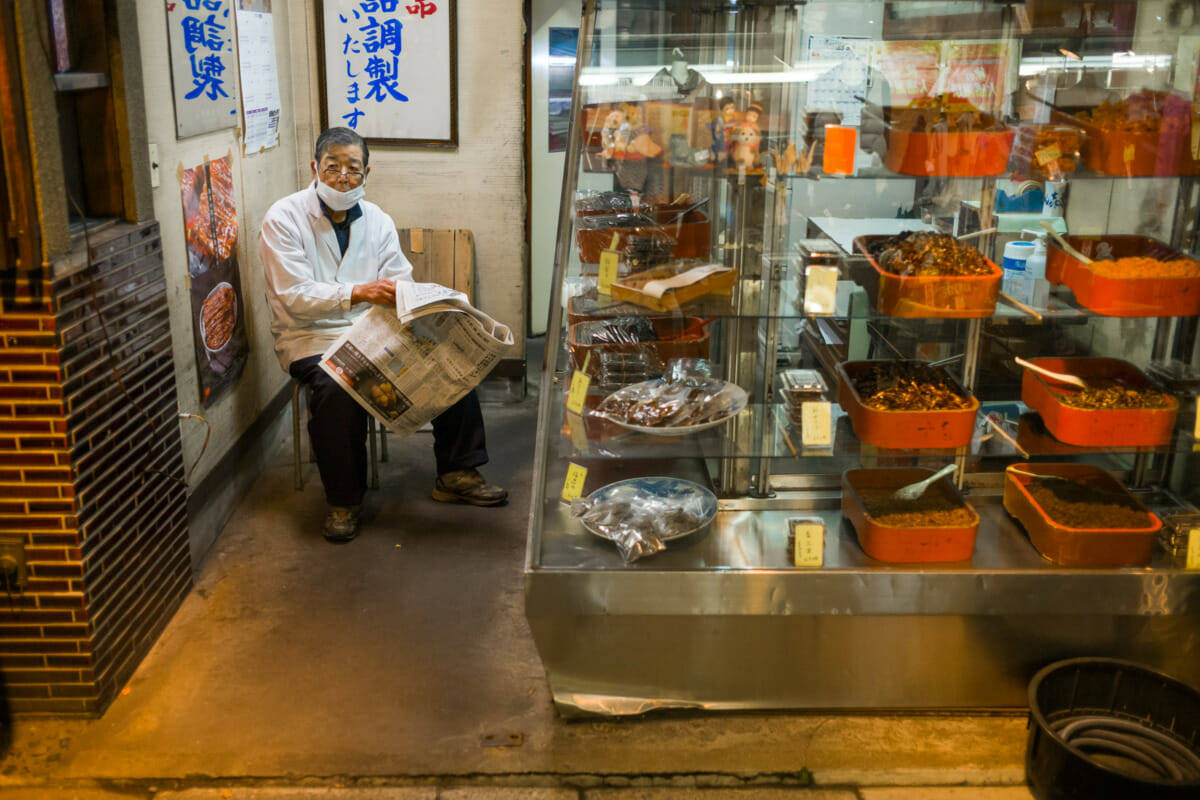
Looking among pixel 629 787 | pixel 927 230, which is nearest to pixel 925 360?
pixel 927 230

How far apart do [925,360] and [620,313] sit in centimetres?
118

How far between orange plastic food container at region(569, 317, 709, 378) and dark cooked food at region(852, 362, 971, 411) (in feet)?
1.70

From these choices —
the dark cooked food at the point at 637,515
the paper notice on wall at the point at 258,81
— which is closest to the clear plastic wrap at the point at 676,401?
the dark cooked food at the point at 637,515

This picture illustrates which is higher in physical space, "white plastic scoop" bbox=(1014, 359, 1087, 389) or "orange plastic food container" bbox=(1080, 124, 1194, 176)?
"orange plastic food container" bbox=(1080, 124, 1194, 176)

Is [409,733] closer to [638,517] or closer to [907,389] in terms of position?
[638,517]

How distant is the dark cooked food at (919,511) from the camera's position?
3.15 meters

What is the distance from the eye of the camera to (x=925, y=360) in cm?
360

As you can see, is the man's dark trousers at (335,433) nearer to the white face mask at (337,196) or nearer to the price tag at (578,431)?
the white face mask at (337,196)

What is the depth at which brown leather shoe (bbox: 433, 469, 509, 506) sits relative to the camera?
475 cm

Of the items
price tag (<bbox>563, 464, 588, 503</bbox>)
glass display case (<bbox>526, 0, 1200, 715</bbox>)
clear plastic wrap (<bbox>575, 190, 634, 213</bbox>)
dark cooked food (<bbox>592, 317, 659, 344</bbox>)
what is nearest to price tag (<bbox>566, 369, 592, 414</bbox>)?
glass display case (<bbox>526, 0, 1200, 715</bbox>)

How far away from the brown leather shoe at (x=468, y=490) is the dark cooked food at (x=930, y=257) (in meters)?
2.22

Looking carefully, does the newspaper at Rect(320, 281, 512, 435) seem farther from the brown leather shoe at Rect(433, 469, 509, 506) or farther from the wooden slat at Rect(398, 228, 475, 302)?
the wooden slat at Rect(398, 228, 475, 302)

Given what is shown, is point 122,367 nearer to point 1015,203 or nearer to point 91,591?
point 91,591

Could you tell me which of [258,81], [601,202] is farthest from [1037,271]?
[258,81]
